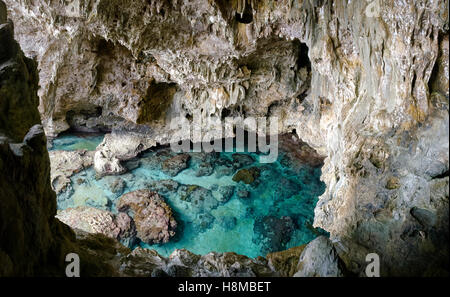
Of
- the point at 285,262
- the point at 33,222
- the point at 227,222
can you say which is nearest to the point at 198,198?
the point at 227,222

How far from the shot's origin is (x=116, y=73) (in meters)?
10.5

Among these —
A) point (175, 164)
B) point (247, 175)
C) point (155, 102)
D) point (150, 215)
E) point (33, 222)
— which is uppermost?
point (155, 102)

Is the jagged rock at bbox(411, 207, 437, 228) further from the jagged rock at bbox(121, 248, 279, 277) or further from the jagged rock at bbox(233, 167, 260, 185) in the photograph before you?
the jagged rock at bbox(233, 167, 260, 185)

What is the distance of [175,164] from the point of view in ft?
37.2

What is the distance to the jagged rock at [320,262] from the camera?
351 centimetres

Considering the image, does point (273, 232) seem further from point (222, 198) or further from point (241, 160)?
point (241, 160)

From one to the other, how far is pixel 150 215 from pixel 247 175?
12.9 feet

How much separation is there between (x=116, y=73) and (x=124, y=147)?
293 centimetres


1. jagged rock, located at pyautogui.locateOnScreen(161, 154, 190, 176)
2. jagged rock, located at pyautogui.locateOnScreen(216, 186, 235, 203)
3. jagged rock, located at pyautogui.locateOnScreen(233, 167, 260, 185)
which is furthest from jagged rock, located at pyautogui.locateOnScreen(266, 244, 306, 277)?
jagged rock, located at pyautogui.locateOnScreen(161, 154, 190, 176)

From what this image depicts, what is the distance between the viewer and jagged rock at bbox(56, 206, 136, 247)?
26.5ft

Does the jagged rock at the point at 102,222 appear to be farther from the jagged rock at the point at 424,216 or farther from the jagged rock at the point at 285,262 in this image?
the jagged rock at the point at 424,216

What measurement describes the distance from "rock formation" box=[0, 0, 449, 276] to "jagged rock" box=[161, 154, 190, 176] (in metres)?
1.16

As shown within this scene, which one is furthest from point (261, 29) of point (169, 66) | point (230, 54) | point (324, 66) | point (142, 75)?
point (142, 75)

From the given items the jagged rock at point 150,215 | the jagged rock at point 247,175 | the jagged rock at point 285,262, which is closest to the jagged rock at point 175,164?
the jagged rock at point 150,215
